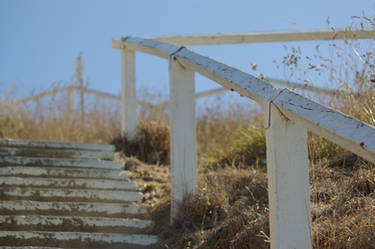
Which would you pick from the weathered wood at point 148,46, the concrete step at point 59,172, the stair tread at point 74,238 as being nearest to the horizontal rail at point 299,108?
the weathered wood at point 148,46

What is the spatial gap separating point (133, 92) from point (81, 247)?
7.54 ft

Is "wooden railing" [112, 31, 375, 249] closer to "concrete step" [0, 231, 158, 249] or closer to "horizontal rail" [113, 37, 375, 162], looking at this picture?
Answer: "horizontal rail" [113, 37, 375, 162]

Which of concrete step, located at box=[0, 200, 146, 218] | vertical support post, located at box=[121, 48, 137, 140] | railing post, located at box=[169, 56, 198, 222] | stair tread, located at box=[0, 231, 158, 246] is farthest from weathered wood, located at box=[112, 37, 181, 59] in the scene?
stair tread, located at box=[0, 231, 158, 246]

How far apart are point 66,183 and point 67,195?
16 cm

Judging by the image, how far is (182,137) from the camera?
321 centimetres

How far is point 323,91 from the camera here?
4.68 meters

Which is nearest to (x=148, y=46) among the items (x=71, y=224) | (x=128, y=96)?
(x=128, y=96)

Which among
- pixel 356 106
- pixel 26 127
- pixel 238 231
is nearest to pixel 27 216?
pixel 238 231

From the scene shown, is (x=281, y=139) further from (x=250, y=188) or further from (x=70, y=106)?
(x=70, y=106)

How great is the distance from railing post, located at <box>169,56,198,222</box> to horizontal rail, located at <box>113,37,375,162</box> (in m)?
0.19

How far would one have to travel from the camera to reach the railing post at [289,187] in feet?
6.45

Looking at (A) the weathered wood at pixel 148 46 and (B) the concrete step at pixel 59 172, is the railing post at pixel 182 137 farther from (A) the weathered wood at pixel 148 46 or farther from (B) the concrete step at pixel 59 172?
(B) the concrete step at pixel 59 172

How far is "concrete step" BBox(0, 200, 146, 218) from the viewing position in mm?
3365

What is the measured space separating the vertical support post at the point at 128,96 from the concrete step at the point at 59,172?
105 cm
